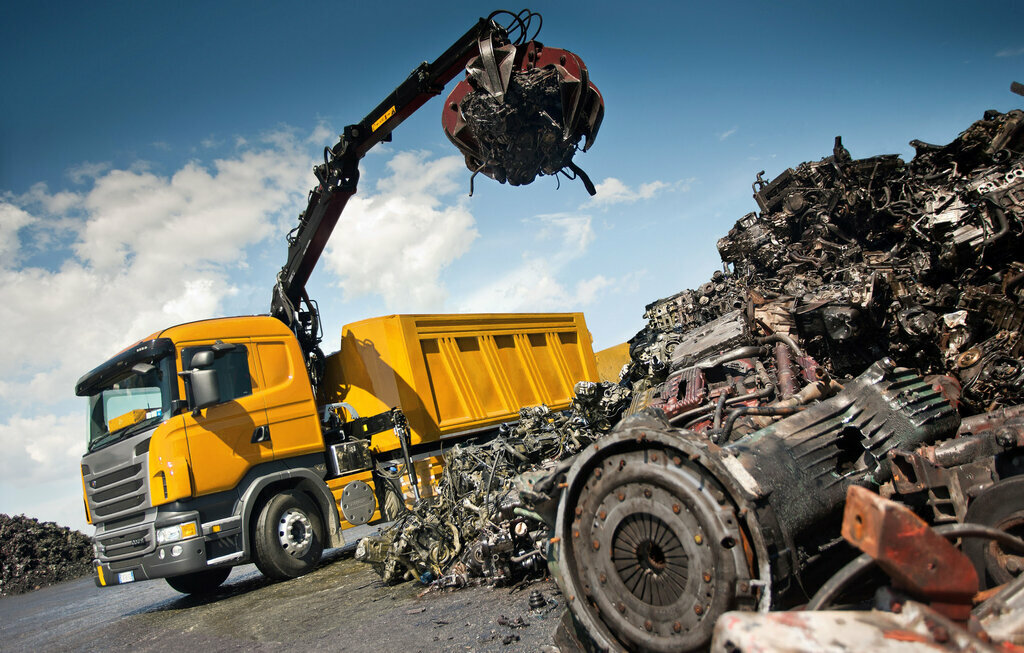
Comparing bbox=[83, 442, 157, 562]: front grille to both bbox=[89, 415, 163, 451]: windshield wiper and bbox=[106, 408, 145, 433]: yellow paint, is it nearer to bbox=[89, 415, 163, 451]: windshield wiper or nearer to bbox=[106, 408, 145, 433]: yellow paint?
bbox=[89, 415, 163, 451]: windshield wiper

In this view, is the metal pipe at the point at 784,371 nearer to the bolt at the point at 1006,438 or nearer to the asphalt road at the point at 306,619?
the bolt at the point at 1006,438

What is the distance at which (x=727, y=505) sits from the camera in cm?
185

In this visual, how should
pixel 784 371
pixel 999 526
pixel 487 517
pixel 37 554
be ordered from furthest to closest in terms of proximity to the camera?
pixel 37 554 → pixel 487 517 → pixel 784 371 → pixel 999 526

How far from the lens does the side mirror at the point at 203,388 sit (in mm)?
5505

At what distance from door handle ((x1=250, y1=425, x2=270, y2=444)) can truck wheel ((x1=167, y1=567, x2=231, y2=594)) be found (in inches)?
63.2

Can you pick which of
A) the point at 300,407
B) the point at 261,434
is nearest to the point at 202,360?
the point at 261,434

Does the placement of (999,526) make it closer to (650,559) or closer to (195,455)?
(650,559)

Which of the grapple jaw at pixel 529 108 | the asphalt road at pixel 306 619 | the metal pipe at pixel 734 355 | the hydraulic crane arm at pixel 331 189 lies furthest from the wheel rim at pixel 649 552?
the hydraulic crane arm at pixel 331 189

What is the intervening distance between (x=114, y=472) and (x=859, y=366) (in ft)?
21.5

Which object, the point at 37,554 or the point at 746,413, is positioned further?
the point at 37,554

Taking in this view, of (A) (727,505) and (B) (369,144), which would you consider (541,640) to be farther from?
(B) (369,144)

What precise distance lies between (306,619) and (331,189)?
16.5ft

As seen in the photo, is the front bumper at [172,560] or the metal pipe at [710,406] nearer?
the metal pipe at [710,406]

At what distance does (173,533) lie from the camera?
5.35 m
